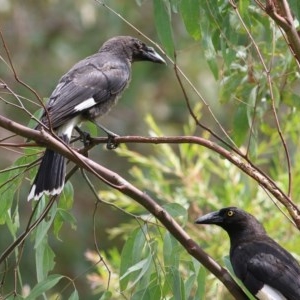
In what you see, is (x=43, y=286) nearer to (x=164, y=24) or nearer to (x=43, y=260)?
(x=43, y=260)

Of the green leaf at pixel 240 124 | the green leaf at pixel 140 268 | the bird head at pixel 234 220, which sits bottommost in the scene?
the bird head at pixel 234 220

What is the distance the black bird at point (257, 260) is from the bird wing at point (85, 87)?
29.1 inches

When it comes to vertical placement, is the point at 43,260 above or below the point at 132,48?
below

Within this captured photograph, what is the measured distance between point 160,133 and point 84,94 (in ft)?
4.00

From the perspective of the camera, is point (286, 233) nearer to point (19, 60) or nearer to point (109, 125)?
point (109, 125)

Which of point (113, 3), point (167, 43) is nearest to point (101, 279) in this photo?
point (167, 43)

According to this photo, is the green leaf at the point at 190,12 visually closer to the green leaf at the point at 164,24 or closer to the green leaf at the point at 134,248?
the green leaf at the point at 164,24

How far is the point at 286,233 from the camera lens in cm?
521

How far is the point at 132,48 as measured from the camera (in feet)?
17.5

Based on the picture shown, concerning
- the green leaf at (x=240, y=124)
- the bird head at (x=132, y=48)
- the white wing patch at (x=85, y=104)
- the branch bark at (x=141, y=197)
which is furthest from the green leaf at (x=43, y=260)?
the bird head at (x=132, y=48)

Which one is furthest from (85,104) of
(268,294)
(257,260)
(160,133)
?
(160,133)

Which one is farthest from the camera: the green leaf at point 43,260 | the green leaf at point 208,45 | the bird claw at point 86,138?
the bird claw at point 86,138

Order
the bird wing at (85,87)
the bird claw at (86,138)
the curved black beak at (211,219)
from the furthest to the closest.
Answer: the curved black beak at (211,219) < the bird wing at (85,87) < the bird claw at (86,138)

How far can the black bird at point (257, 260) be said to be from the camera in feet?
12.8
